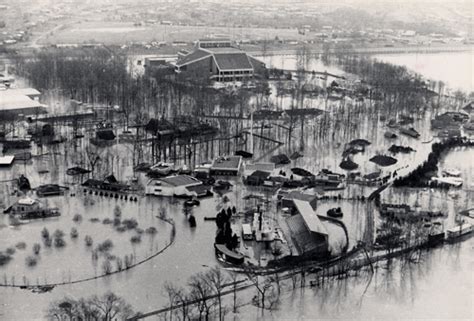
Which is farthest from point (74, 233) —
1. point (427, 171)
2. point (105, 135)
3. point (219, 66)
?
point (219, 66)

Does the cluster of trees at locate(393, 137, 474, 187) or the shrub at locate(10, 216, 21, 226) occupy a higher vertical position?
the cluster of trees at locate(393, 137, 474, 187)

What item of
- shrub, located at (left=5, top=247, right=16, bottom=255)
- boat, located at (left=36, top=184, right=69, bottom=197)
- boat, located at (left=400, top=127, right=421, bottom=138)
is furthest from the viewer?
boat, located at (left=400, top=127, right=421, bottom=138)

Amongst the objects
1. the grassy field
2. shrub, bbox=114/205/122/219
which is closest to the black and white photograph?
shrub, bbox=114/205/122/219

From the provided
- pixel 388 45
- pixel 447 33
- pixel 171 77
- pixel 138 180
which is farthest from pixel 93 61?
pixel 447 33

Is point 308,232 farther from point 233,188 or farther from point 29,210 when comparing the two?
point 29,210

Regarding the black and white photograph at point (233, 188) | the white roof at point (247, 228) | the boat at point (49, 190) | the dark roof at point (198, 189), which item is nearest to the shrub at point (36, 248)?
the black and white photograph at point (233, 188)

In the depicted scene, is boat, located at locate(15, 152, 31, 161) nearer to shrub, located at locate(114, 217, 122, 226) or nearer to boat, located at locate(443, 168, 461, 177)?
shrub, located at locate(114, 217, 122, 226)

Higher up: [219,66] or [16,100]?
[219,66]
